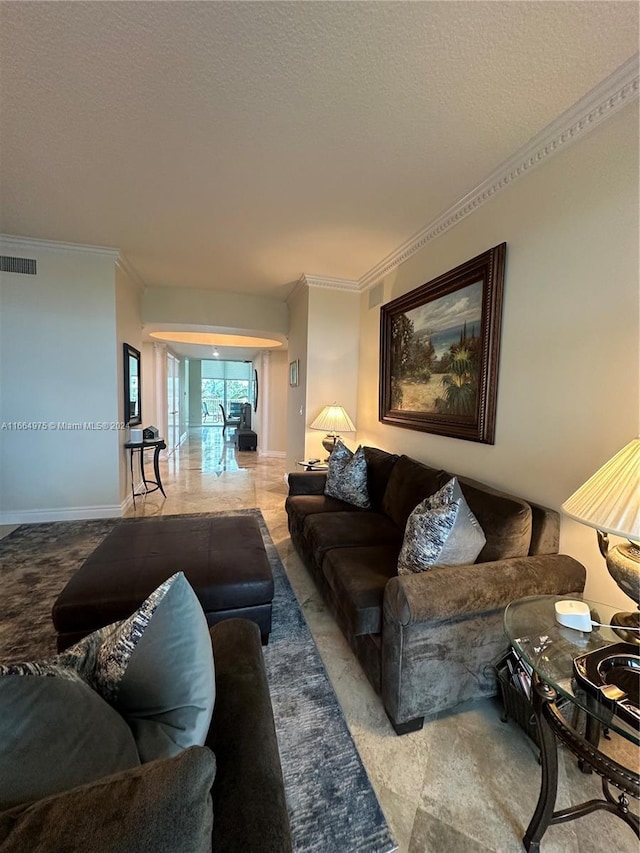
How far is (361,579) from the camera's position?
1814 millimetres

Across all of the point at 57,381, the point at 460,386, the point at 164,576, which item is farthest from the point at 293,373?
the point at 164,576

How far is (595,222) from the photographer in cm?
171

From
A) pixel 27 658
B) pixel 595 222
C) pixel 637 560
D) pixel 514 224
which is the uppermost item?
pixel 514 224

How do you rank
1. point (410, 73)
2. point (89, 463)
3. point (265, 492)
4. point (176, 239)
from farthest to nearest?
point (265, 492) → point (89, 463) → point (176, 239) → point (410, 73)

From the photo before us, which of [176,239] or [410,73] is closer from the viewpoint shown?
[410,73]

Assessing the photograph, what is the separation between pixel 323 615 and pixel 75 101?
3087 mm

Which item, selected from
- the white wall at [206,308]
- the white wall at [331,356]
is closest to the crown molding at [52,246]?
the white wall at [206,308]

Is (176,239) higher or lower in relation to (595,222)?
higher

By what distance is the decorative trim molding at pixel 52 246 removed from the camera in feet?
11.4

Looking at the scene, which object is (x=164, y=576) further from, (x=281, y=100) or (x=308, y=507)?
(x=281, y=100)

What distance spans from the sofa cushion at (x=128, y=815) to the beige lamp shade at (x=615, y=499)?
1214 mm

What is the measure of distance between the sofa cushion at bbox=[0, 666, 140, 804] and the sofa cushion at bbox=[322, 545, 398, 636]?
117 cm

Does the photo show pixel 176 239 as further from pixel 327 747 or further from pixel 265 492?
pixel 327 747

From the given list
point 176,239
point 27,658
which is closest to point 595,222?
point 176,239
